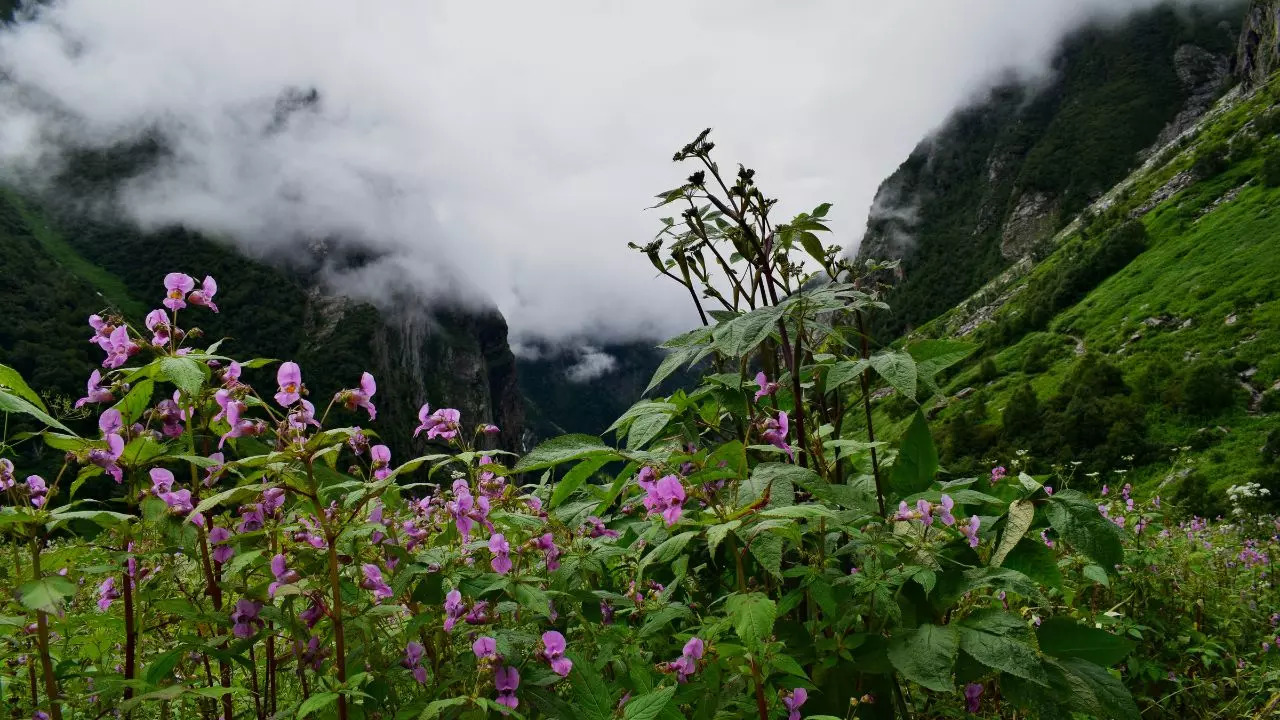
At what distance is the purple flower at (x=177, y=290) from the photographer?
2225 mm

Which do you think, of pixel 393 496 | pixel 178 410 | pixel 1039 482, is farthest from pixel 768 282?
pixel 178 410

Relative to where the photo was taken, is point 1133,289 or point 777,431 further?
point 1133,289

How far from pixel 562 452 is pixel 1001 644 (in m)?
1.41

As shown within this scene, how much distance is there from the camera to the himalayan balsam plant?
174 centimetres

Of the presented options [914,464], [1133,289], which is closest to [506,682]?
[914,464]

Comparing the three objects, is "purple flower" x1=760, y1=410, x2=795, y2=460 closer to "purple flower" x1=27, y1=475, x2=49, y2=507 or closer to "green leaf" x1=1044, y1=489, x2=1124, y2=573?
"green leaf" x1=1044, y1=489, x2=1124, y2=573

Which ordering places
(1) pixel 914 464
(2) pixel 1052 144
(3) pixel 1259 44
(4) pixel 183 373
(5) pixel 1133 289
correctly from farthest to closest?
(2) pixel 1052 144 → (3) pixel 1259 44 → (5) pixel 1133 289 → (1) pixel 914 464 → (4) pixel 183 373

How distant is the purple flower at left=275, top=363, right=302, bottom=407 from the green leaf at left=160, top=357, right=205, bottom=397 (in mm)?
433

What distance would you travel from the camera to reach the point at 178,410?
2.06 meters

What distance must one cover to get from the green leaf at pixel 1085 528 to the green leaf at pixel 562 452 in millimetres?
1411

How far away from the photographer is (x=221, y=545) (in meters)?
1.91

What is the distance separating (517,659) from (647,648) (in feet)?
2.96

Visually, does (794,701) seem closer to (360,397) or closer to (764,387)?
(764,387)

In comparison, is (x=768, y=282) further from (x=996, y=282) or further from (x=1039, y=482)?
(x=996, y=282)
